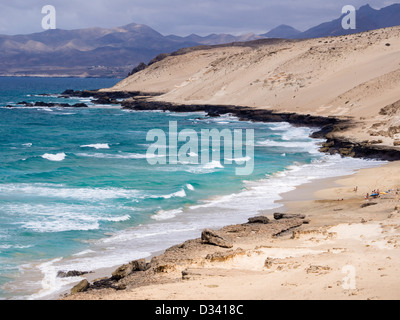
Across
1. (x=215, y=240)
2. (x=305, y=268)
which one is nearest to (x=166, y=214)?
(x=215, y=240)

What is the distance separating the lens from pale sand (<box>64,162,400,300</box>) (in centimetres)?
1049

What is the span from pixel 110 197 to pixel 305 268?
1348 cm

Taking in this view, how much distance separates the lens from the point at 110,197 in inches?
953

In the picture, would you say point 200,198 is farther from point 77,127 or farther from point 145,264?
point 77,127

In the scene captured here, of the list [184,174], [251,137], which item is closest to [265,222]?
[184,174]

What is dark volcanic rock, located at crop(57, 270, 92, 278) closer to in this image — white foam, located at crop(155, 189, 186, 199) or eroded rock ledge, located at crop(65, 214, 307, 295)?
eroded rock ledge, located at crop(65, 214, 307, 295)

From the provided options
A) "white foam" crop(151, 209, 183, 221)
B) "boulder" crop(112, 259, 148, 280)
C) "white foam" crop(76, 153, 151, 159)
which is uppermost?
"white foam" crop(76, 153, 151, 159)

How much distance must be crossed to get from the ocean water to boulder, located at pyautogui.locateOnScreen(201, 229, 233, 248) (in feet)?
6.93

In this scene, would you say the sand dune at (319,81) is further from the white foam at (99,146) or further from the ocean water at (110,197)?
the white foam at (99,146)

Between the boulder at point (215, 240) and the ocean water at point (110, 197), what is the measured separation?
2111mm

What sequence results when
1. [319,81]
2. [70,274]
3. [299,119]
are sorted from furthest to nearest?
[319,81] → [299,119] → [70,274]

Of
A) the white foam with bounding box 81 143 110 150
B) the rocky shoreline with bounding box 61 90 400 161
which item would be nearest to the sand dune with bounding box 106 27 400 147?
the rocky shoreline with bounding box 61 90 400 161

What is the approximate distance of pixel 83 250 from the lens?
17.2 metres

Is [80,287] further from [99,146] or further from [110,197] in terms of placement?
[99,146]
